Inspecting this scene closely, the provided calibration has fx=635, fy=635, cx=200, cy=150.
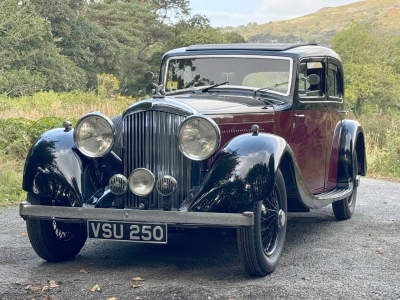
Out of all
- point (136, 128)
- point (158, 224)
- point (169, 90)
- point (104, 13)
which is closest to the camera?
point (158, 224)

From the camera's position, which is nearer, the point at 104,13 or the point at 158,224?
the point at 158,224

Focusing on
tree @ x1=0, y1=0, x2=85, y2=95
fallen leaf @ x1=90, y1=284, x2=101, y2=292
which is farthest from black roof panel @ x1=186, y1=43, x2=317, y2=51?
tree @ x1=0, y1=0, x2=85, y2=95

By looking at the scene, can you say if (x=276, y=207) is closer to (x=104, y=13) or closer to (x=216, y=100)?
(x=216, y=100)

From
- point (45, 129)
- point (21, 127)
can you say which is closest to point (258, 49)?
point (45, 129)

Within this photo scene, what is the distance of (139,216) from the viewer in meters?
4.46

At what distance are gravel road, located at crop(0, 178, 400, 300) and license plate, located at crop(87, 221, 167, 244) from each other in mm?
302

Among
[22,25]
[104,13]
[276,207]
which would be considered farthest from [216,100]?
[104,13]

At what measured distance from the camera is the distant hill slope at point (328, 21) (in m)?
136

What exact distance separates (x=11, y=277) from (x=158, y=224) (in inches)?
45.3

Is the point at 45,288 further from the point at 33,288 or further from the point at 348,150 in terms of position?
the point at 348,150

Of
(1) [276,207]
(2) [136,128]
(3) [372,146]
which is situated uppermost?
(2) [136,128]

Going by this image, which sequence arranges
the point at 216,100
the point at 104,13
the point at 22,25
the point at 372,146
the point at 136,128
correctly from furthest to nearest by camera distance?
the point at 104,13 → the point at 22,25 → the point at 372,146 → the point at 216,100 → the point at 136,128

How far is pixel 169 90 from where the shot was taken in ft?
21.6

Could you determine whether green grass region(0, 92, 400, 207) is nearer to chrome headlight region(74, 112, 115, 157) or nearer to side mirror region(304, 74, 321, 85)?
chrome headlight region(74, 112, 115, 157)
